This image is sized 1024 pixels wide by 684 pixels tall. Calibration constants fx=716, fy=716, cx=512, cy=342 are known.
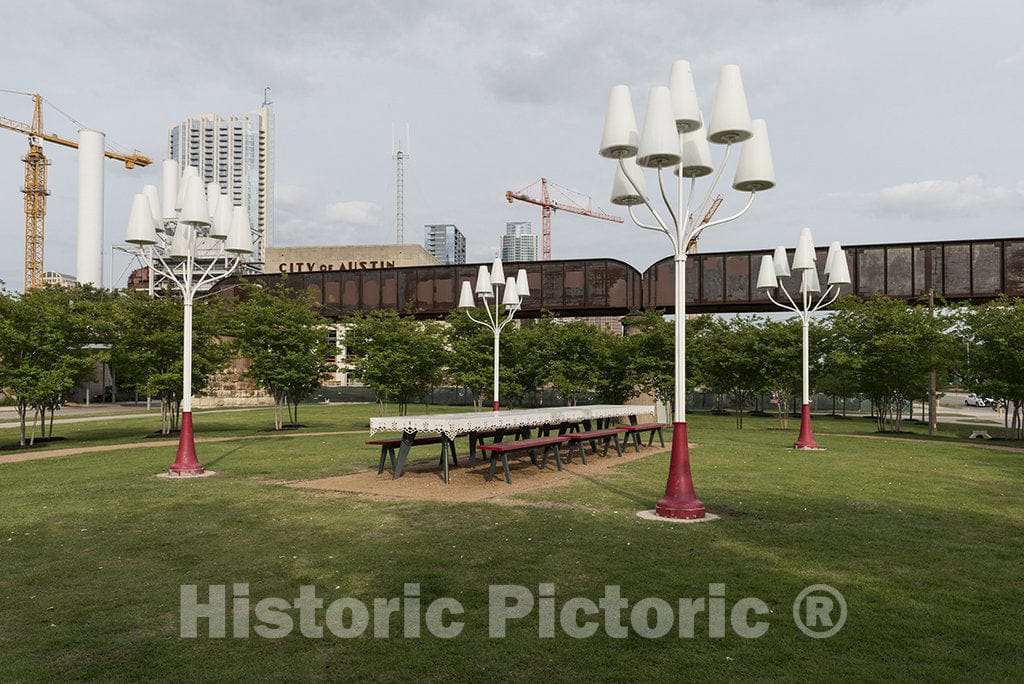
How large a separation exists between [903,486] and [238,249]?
13711mm

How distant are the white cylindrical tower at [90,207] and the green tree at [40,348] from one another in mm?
75510

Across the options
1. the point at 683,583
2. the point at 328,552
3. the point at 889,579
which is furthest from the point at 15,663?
the point at 889,579

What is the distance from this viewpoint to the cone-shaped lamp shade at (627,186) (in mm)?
11031

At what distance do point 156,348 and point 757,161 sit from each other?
71.9 ft

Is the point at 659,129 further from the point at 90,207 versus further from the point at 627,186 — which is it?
the point at 90,207

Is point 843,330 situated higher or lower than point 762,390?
higher

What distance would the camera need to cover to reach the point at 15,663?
483cm

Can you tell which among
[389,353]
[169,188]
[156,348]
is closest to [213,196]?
[169,188]

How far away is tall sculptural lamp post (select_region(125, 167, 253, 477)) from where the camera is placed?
1402 cm

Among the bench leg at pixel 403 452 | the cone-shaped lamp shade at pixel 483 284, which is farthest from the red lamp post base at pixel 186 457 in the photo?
the cone-shaped lamp shade at pixel 483 284

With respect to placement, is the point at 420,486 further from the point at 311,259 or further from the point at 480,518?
the point at 311,259

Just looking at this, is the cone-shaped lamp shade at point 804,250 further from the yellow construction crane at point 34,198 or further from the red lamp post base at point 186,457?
the yellow construction crane at point 34,198

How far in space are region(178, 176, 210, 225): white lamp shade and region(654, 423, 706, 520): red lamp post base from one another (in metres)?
10.0

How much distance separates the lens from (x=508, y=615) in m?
5.77
